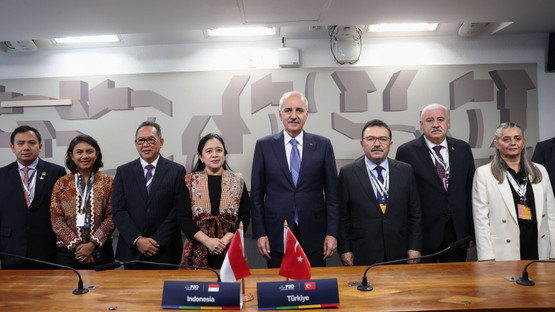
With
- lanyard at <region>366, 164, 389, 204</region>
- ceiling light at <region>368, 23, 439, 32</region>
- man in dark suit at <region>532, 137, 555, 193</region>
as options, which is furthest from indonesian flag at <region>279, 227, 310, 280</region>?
ceiling light at <region>368, 23, 439, 32</region>

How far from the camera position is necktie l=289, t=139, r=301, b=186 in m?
2.76

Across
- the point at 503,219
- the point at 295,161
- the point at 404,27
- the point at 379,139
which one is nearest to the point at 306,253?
the point at 295,161

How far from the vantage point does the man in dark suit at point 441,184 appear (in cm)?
289

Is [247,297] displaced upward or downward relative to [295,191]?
downward

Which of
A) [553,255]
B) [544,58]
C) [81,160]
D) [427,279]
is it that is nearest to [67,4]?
[81,160]

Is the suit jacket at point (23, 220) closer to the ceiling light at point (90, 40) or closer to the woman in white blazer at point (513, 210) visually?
the ceiling light at point (90, 40)

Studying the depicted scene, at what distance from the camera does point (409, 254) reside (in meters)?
2.66

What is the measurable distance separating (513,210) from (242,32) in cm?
308

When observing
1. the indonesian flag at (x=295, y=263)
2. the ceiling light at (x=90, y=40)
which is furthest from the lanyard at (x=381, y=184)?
the ceiling light at (x=90, y=40)

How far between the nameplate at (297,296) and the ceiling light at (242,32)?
3.21m

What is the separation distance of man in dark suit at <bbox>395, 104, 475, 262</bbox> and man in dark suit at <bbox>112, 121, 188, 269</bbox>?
5.92 ft

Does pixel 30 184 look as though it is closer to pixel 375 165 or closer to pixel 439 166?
pixel 375 165

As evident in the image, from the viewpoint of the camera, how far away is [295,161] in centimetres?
278

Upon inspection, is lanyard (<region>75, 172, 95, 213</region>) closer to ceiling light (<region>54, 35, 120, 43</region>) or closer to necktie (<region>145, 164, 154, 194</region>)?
necktie (<region>145, 164, 154, 194</region>)
